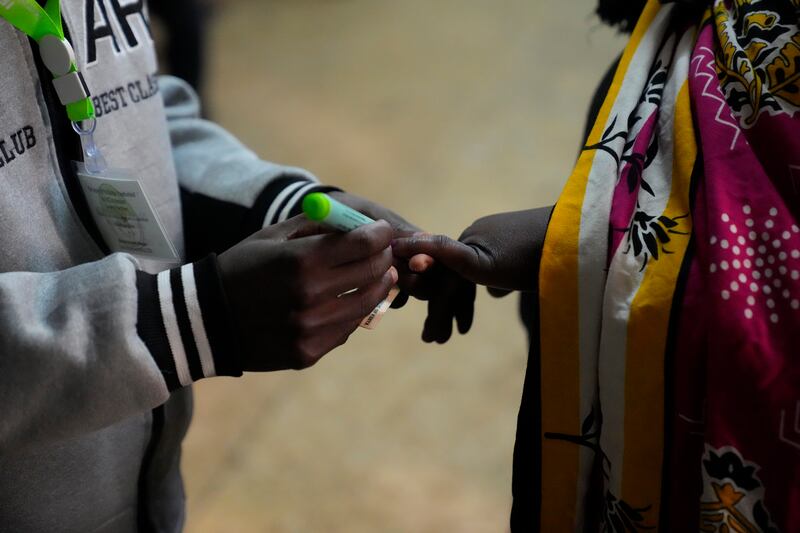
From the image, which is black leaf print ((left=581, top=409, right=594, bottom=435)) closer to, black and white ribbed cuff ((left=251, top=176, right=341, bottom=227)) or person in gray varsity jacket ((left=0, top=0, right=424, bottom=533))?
person in gray varsity jacket ((left=0, top=0, right=424, bottom=533))

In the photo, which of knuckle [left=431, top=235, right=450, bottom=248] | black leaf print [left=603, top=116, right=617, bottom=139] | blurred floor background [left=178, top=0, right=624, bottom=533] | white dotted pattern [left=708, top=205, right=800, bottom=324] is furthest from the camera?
blurred floor background [left=178, top=0, right=624, bottom=533]

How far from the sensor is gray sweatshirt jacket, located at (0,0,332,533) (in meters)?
0.53

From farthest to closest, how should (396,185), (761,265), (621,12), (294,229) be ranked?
(396,185)
(621,12)
(294,229)
(761,265)

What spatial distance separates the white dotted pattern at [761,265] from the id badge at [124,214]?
0.43 metres

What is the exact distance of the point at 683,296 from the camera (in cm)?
52

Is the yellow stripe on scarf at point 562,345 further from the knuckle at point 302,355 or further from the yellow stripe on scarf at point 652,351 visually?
the knuckle at point 302,355

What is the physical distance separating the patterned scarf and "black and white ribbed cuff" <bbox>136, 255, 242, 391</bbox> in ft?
0.78

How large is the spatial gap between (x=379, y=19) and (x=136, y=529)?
7.87ft

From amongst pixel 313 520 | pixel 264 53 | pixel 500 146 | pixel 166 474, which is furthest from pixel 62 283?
pixel 264 53

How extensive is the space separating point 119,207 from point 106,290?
135mm

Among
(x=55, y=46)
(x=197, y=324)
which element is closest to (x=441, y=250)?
(x=197, y=324)

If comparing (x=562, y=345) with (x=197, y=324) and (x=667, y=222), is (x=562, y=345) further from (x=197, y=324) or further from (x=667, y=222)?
(x=197, y=324)

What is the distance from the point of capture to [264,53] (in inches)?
108

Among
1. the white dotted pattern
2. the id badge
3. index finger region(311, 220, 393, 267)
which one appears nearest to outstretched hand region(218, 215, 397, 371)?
index finger region(311, 220, 393, 267)
